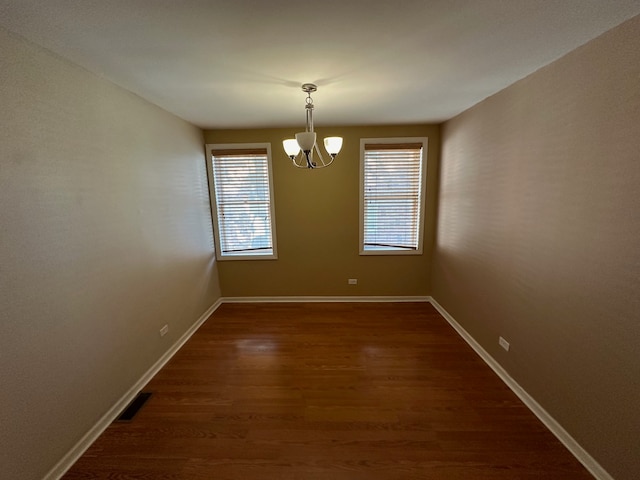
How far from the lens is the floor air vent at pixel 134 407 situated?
1881mm

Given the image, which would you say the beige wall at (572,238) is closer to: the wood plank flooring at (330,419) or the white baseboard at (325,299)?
the wood plank flooring at (330,419)

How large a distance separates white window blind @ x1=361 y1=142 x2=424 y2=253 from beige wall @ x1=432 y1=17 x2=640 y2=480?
1.06m

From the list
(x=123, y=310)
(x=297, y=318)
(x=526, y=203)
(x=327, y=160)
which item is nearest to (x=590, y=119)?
(x=526, y=203)

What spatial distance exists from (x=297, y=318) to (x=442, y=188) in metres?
2.59

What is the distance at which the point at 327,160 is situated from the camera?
11.7ft

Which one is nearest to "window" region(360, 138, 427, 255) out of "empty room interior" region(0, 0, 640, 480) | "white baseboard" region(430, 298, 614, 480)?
"empty room interior" region(0, 0, 640, 480)

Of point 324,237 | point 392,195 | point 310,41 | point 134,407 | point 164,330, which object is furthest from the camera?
point 324,237

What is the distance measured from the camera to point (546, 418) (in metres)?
1.76

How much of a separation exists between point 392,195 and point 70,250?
3.35 meters

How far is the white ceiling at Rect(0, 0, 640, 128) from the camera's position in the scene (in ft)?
3.83

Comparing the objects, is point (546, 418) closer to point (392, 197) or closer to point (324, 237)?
point (392, 197)

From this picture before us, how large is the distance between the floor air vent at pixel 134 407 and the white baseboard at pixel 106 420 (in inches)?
1.3

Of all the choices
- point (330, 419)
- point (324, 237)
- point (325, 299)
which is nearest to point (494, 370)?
point (330, 419)

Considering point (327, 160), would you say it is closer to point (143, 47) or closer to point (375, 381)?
point (143, 47)
